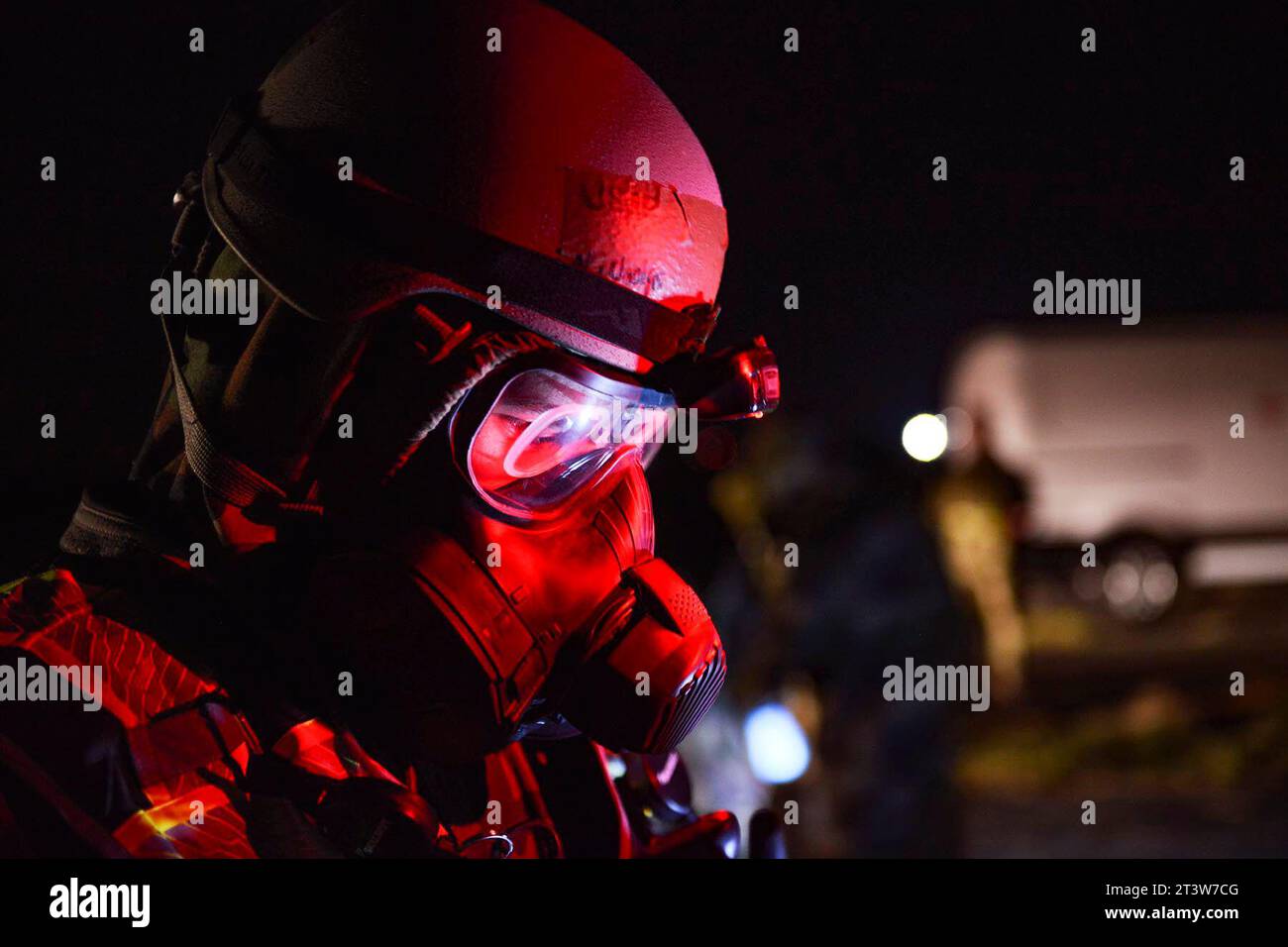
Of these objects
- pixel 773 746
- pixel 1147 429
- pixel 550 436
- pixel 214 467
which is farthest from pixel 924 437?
pixel 1147 429

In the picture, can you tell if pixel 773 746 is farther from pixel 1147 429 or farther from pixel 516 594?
pixel 1147 429

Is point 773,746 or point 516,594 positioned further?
point 773,746

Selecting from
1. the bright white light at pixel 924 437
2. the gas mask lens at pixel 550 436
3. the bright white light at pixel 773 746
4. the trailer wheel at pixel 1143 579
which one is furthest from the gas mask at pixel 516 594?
the trailer wheel at pixel 1143 579

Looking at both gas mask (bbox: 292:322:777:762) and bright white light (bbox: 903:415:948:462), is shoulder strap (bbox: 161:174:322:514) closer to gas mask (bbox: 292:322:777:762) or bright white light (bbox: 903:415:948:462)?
gas mask (bbox: 292:322:777:762)

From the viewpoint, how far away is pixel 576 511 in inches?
68.8

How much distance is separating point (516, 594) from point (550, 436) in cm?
23

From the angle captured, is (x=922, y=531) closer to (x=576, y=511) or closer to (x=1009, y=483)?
(x=576, y=511)

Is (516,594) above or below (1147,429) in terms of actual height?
below

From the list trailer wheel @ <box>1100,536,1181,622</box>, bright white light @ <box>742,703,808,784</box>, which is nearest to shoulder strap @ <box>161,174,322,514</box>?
bright white light @ <box>742,703,808,784</box>

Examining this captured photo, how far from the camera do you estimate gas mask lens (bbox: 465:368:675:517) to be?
160 cm

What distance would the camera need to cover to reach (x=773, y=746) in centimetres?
306

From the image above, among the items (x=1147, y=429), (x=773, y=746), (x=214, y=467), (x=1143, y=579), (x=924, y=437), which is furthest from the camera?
(x=1143, y=579)

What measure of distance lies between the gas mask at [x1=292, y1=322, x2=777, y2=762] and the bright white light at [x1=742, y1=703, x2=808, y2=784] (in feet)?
4.26
